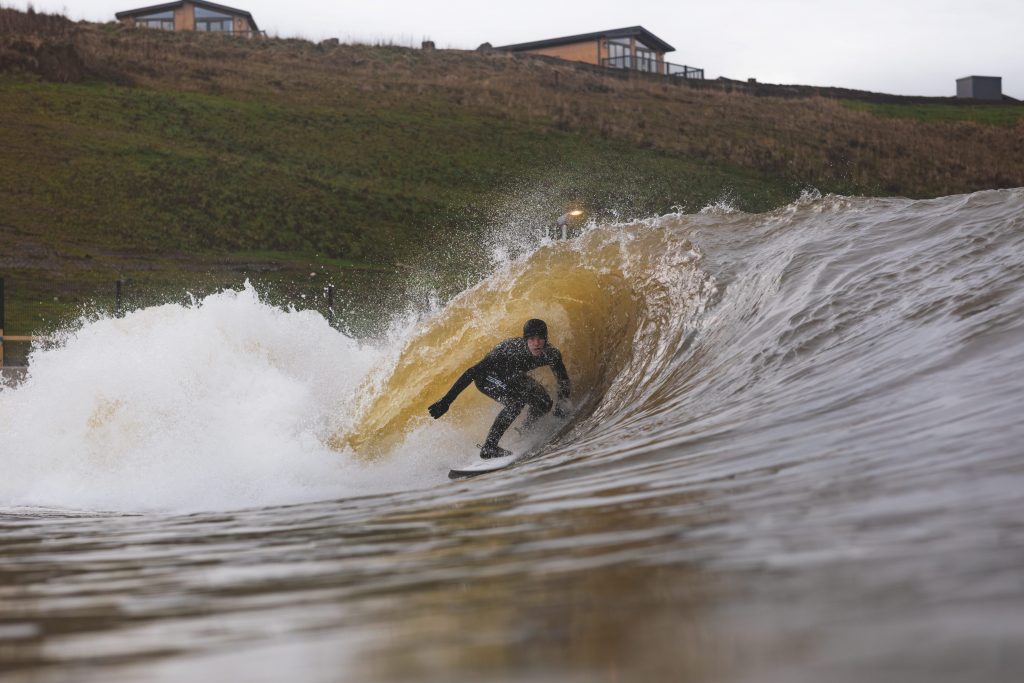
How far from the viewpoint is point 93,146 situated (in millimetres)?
39719

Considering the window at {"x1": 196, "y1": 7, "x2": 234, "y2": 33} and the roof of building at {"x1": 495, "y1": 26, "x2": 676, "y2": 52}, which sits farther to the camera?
the roof of building at {"x1": 495, "y1": 26, "x2": 676, "y2": 52}

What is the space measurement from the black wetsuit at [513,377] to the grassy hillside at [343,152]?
20.7m

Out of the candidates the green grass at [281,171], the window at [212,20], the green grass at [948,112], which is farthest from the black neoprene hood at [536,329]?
the window at [212,20]

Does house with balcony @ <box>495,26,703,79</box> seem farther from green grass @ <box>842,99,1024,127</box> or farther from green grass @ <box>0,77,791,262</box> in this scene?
green grass @ <box>0,77,791,262</box>

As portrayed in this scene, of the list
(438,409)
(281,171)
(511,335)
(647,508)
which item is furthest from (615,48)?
(647,508)

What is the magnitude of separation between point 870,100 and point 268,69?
3359 cm

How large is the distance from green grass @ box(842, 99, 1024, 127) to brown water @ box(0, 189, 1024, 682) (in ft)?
→ 168

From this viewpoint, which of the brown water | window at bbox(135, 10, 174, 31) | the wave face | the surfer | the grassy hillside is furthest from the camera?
window at bbox(135, 10, 174, 31)

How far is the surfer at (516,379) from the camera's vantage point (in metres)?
8.89

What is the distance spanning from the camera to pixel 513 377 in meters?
9.02

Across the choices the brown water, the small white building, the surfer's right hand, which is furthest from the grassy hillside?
the surfer's right hand

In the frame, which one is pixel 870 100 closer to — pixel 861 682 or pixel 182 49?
pixel 182 49

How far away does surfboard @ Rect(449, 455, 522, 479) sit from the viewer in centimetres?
794

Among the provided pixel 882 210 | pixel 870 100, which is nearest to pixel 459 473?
pixel 882 210
